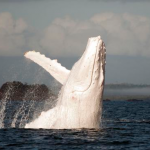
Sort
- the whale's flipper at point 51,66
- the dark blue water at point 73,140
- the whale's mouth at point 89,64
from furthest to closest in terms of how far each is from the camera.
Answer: the whale's flipper at point 51,66 < the whale's mouth at point 89,64 < the dark blue water at point 73,140

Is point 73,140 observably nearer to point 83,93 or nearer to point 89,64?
point 83,93

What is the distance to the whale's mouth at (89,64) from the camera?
769 inches

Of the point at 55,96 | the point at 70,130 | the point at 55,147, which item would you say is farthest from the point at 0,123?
the point at 55,147

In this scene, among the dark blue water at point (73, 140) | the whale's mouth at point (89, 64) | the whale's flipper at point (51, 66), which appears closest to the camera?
the dark blue water at point (73, 140)

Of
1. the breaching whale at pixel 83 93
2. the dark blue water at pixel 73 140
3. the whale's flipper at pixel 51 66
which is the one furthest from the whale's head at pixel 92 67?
the dark blue water at pixel 73 140

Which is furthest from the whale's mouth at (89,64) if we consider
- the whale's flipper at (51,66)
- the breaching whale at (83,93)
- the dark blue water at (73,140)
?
the dark blue water at (73,140)

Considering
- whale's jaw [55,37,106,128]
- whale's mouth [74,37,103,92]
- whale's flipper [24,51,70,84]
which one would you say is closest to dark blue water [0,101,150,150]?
whale's jaw [55,37,106,128]

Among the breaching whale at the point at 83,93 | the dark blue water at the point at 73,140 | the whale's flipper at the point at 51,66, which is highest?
the whale's flipper at the point at 51,66

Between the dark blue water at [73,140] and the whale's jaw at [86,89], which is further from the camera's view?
the whale's jaw at [86,89]

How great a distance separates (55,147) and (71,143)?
0.88 meters

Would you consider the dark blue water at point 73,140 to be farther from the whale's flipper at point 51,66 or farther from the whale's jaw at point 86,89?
the whale's flipper at point 51,66

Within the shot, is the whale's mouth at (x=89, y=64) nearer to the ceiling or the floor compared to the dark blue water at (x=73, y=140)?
nearer to the ceiling

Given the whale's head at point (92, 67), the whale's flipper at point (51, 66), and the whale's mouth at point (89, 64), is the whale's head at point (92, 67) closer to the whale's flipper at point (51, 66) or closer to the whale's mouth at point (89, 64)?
the whale's mouth at point (89, 64)

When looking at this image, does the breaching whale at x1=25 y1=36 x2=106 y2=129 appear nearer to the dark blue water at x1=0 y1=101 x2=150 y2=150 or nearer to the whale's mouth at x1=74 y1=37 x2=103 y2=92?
the whale's mouth at x1=74 y1=37 x2=103 y2=92
